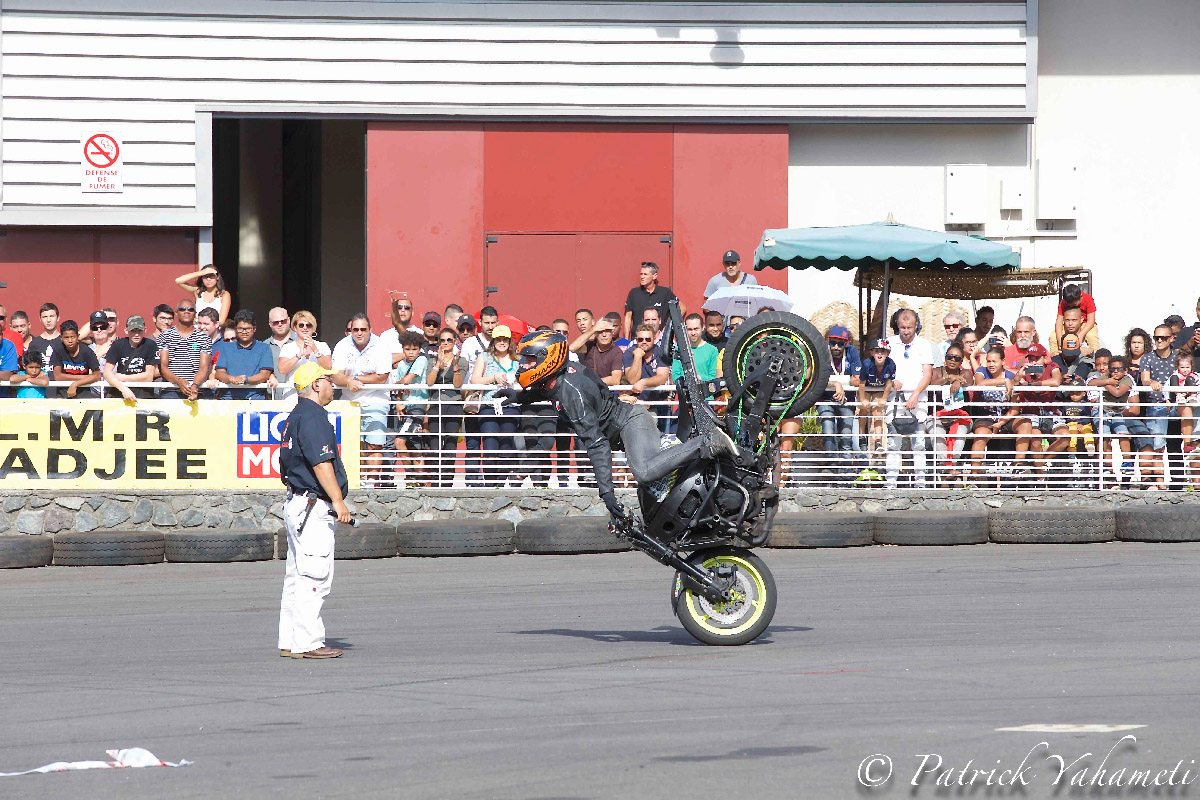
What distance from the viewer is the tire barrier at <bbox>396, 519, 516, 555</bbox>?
14.6 metres

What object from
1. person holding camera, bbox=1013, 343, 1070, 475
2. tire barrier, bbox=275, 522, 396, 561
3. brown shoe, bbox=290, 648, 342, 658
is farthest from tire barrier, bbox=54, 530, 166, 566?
person holding camera, bbox=1013, 343, 1070, 475

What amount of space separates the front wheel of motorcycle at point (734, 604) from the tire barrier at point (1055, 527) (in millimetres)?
6190

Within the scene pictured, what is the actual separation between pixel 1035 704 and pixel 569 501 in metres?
8.60

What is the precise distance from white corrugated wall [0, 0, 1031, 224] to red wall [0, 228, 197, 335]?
0.43 metres

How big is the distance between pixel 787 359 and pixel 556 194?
11.5 meters

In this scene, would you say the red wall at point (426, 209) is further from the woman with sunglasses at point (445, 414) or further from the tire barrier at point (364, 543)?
the tire barrier at point (364, 543)

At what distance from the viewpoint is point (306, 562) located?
30.6 feet

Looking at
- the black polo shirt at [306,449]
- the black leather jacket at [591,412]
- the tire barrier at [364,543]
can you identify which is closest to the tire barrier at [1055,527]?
the tire barrier at [364,543]

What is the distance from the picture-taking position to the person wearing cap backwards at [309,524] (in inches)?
367

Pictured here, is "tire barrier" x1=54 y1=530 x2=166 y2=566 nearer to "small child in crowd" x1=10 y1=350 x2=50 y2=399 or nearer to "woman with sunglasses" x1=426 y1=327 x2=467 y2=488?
"small child in crowd" x1=10 y1=350 x2=50 y2=399

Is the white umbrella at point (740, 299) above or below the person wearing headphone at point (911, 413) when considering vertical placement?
above

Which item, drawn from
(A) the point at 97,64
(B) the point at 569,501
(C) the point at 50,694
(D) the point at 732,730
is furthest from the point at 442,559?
(A) the point at 97,64

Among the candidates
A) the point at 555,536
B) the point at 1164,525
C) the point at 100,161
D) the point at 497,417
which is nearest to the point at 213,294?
the point at 100,161

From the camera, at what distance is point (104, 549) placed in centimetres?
1428
